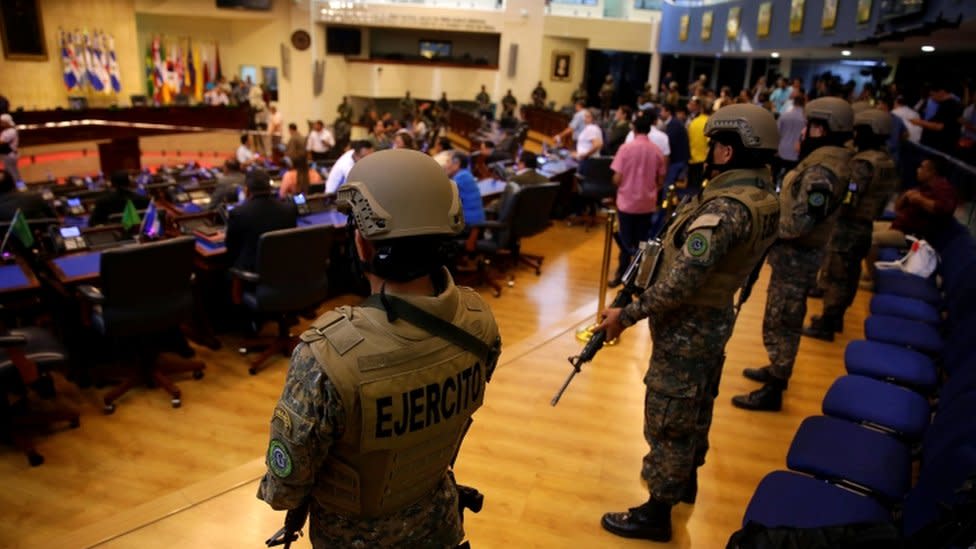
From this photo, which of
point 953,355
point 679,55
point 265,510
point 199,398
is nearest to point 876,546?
point 953,355

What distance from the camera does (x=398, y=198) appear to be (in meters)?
1.37

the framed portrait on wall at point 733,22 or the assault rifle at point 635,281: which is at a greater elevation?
the framed portrait on wall at point 733,22

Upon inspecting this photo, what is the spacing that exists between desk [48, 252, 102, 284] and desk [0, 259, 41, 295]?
137 millimetres

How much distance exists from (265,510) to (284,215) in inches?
86.3

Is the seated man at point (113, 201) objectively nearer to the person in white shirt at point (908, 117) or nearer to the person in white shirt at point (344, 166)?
the person in white shirt at point (344, 166)

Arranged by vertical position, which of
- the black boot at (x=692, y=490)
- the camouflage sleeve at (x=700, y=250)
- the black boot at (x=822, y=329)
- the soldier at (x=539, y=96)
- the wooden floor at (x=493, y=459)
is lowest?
the wooden floor at (x=493, y=459)

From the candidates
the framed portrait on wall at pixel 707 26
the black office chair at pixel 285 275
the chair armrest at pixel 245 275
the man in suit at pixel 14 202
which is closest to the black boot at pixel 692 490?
the black office chair at pixel 285 275

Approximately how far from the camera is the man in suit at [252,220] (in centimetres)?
429

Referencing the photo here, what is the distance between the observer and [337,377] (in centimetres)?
129

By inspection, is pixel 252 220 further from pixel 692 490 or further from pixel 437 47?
pixel 437 47

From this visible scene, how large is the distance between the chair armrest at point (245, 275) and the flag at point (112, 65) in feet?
48.7

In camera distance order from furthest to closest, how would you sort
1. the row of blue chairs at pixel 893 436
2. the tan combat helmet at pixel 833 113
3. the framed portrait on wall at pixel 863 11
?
the framed portrait on wall at pixel 863 11 < the tan combat helmet at pixel 833 113 < the row of blue chairs at pixel 893 436

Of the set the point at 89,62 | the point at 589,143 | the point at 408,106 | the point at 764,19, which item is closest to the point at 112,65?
the point at 89,62

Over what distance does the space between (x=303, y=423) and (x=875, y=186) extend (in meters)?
4.50
